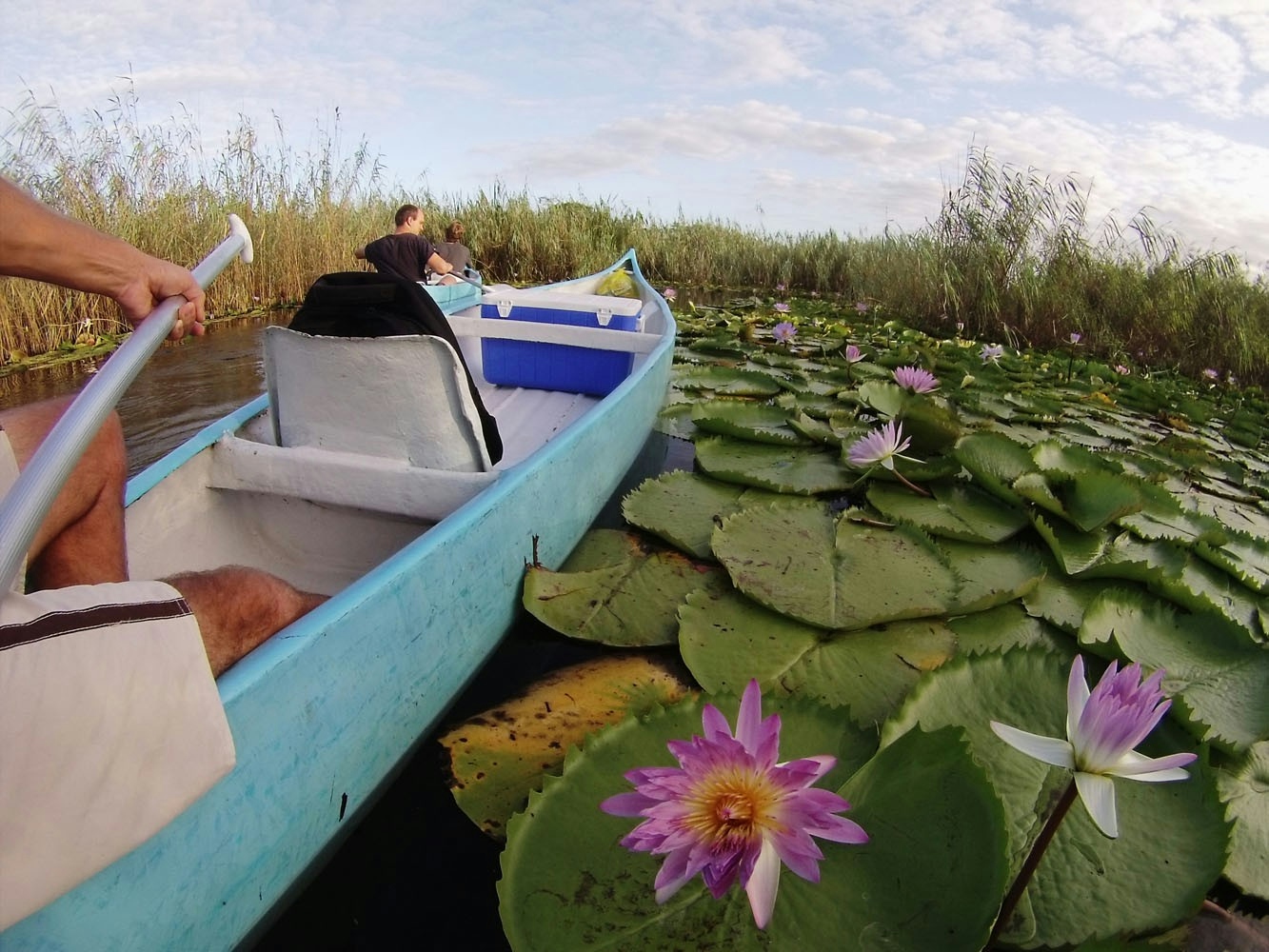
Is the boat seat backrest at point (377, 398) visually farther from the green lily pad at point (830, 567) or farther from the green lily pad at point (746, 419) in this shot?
the green lily pad at point (746, 419)

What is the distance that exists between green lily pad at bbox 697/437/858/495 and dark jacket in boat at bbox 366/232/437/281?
127 inches

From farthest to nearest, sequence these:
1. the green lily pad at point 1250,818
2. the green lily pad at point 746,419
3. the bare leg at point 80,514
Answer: the green lily pad at point 746,419, the bare leg at point 80,514, the green lily pad at point 1250,818

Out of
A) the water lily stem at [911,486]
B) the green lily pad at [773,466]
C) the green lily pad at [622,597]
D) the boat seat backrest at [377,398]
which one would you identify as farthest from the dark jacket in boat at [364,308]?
the water lily stem at [911,486]

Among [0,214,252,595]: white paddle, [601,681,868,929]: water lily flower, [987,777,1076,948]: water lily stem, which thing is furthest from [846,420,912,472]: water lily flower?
[0,214,252,595]: white paddle

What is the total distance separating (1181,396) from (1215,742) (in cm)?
424

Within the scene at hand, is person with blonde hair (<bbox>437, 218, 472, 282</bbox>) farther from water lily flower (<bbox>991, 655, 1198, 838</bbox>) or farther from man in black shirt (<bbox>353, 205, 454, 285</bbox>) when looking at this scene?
water lily flower (<bbox>991, 655, 1198, 838</bbox>)

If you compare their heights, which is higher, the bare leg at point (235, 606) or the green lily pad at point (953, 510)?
the bare leg at point (235, 606)

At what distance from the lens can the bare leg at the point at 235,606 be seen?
3.00 feet

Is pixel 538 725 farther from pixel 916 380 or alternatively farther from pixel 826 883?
pixel 916 380

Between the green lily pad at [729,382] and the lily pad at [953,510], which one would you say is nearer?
the lily pad at [953,510]

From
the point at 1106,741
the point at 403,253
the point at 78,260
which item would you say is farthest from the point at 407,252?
the point at 1106,741

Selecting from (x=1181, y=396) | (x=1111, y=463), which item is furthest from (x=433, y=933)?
(x=1181, y=396)

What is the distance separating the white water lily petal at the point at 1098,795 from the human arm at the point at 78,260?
3.68 feet

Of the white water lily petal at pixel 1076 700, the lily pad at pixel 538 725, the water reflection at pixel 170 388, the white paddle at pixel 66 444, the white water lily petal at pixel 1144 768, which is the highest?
the white paddle at pixel 66 444
